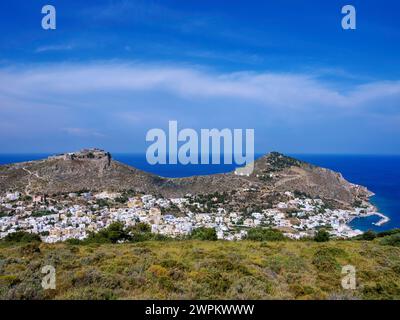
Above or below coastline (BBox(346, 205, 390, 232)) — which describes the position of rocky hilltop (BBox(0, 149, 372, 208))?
above

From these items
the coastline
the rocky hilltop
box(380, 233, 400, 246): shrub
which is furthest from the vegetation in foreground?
the coastline

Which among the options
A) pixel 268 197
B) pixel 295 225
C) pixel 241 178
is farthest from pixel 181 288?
pixel 241 178

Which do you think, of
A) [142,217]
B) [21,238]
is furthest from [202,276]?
[142,217]

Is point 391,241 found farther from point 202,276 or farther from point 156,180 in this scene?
point 156,180

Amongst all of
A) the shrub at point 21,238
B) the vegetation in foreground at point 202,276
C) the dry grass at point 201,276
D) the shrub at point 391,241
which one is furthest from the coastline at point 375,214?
the dry grass at point 201,276

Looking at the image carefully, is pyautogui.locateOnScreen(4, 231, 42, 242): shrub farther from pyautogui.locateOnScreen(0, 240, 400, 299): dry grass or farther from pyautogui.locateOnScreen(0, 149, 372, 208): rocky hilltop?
pyautogui.locateOnScreen(0, 149, 372, 208): rocky hilltop

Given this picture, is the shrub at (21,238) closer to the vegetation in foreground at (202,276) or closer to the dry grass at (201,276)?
the vegetation in foreground at (202,276)
